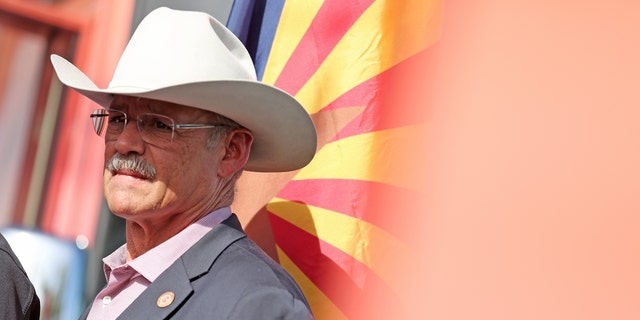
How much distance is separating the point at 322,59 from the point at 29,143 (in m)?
1.90

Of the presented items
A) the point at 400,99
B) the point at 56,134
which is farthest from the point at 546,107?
the point at 56,134

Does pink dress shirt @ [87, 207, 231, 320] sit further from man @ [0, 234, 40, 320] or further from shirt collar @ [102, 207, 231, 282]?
man @ [0, 234, 40, 320]

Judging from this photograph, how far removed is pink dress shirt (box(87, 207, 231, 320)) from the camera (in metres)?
1.79

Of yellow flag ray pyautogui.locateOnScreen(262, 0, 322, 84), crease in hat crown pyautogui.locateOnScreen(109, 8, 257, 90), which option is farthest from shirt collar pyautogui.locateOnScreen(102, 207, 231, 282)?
yellow flag ray pyautogui.locateOnScreen(262, 0, 322, 84)

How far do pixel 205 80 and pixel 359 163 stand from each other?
541 millimetres

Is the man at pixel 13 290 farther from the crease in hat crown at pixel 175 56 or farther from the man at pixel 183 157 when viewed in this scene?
the crease in hat crown at pixel 175 56

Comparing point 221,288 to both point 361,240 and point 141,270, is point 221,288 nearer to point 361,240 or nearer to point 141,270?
point 141,270

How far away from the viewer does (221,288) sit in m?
1.66

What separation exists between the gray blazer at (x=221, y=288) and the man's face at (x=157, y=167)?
A: 0.41 ft

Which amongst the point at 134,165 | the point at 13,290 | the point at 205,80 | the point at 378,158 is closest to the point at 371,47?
the point at 378,158

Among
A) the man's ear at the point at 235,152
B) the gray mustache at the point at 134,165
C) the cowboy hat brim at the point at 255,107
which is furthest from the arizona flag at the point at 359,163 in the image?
the gray mustache at the point at 134,165

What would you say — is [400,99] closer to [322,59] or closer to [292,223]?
[322,59]

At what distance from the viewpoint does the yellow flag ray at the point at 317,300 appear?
6.88ft

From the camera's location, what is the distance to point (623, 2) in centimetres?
153
